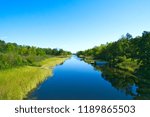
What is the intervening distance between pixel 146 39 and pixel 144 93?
2722cm

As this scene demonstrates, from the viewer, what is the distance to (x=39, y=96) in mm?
28266

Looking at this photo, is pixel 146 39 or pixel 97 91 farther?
pixel 146 39

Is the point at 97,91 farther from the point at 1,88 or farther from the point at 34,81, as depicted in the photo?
the point at 1,88

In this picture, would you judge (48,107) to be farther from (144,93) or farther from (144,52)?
(144,52)

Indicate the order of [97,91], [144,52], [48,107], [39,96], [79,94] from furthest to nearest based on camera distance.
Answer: [144,52] → [97,91] → [79,94] → [39,96] → [48,107]

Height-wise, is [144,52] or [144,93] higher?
[144,52]

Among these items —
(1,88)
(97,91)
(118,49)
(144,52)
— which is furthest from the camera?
(118,49)

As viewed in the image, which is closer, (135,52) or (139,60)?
(139,60)

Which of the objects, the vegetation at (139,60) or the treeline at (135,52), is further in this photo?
the treeline at (135,52)

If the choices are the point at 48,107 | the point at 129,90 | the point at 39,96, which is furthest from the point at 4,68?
the point at 48,107

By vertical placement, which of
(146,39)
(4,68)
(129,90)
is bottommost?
(129,90)

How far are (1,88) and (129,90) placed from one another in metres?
18.3

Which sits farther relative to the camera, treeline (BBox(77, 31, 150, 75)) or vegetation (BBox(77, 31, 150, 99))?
treeline (BBox(77, 31, 150, 75))

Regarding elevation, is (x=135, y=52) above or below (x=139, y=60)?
above
